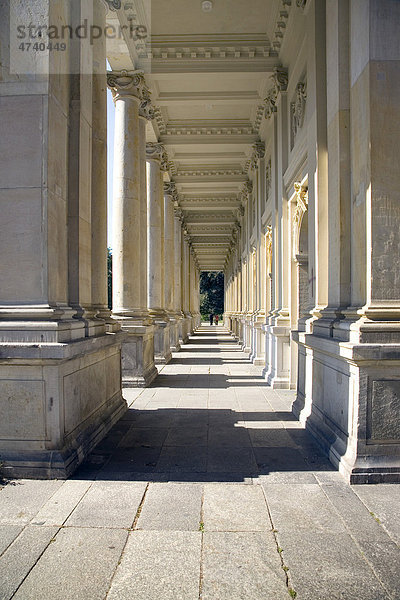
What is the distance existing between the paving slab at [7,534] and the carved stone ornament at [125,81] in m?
10.8

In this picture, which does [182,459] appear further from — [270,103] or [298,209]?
[270,103]

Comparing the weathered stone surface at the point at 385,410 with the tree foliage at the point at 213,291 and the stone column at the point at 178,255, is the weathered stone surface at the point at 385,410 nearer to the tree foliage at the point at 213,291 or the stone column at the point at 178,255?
the stone column at the point at 178,255

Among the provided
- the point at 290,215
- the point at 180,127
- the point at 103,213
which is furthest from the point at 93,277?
the point at 180,127

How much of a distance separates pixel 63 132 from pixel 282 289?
286 inches

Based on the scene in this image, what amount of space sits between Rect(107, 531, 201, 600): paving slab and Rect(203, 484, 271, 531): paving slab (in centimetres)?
34

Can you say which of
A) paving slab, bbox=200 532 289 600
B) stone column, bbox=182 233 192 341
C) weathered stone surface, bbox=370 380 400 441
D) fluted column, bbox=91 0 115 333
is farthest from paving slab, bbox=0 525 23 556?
stone column, bbox=182 233 192 341

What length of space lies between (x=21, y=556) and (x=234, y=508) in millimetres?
1912

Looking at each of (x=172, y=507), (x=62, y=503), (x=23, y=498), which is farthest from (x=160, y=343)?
(x=172, y=507)

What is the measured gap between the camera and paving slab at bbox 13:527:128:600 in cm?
316

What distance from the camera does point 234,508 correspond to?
14.8 ft

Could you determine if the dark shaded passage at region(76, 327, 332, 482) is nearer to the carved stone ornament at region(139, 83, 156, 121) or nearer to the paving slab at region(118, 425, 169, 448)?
the paving slab at region(118, 425, 169, 448)

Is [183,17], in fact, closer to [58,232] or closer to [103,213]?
[103,213]

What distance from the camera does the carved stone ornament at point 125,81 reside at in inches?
475

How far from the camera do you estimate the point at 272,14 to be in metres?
10.9
